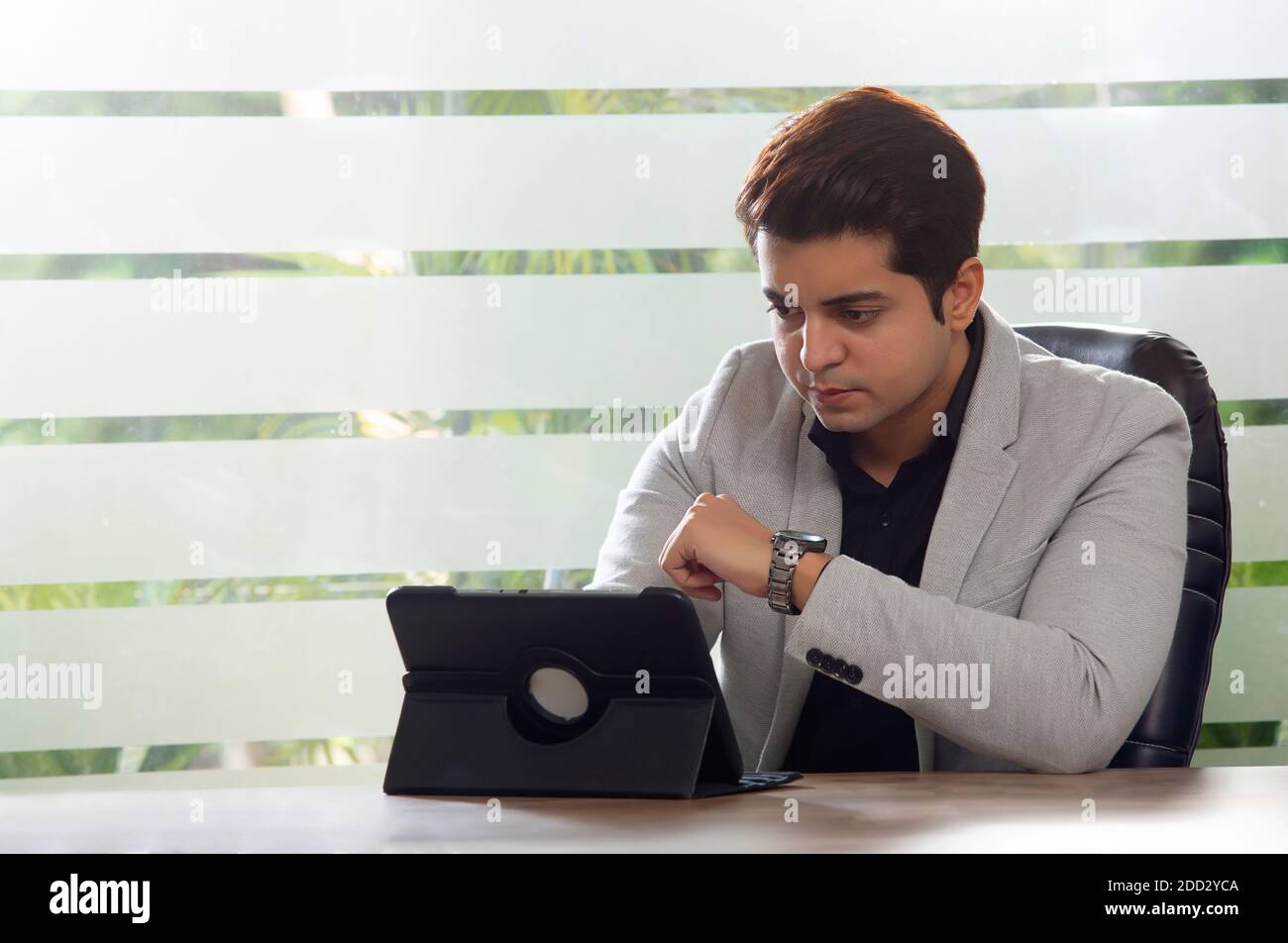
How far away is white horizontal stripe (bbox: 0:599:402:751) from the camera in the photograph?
10.8 ft

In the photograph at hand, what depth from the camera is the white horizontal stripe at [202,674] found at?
10.8ft

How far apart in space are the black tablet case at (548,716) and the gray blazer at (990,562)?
259mm

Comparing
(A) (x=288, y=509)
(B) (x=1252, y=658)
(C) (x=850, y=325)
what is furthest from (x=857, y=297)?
(B) (x=1252, y=658)

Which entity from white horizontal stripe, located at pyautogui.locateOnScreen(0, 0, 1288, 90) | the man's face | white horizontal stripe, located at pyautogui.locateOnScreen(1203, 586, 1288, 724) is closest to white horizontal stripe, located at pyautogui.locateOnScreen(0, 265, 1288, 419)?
white horizontal stripe, located at pyautogui.locateOnScreen(0, 0, 1288, 90)

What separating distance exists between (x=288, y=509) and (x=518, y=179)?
3.53 ft

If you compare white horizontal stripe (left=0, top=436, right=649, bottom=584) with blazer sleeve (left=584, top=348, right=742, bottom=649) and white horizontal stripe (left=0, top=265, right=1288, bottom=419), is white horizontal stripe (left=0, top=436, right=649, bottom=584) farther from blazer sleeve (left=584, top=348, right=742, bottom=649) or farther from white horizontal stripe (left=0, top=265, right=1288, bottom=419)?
blazer sleeve (left=584, top=348, right=742, bottom=649)

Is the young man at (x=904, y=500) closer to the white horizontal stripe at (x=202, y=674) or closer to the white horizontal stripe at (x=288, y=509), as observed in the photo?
the white horizontal stripe at (x=288, y=509)

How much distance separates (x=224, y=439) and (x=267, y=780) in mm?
914

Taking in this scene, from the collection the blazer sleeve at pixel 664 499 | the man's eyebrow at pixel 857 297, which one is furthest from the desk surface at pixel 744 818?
the man's eyebrow at pixel 857 297

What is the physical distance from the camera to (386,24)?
3.25 metres

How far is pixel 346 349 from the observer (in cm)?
328

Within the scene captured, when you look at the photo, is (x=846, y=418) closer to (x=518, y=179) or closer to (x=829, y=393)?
(x=829, y=393)

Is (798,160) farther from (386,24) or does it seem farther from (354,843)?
(386,24)
